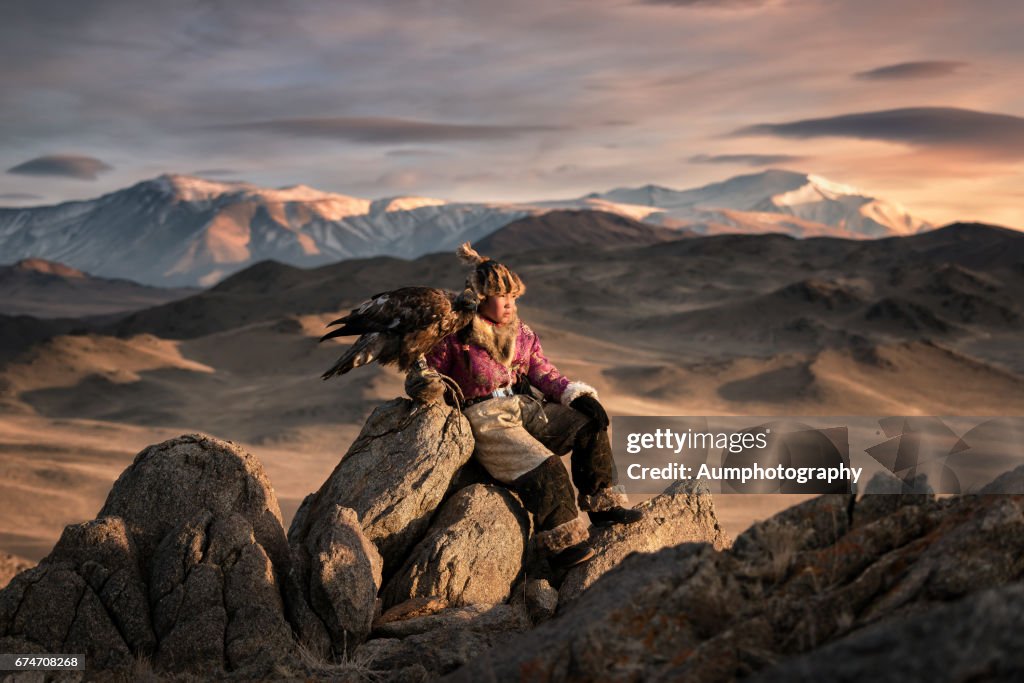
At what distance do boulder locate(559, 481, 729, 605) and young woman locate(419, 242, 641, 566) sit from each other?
0.08m

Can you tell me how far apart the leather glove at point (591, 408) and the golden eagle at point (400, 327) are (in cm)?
91

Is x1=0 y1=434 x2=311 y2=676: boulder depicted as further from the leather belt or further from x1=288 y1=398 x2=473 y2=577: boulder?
the leather belt

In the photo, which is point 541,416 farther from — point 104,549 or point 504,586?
point 104,549

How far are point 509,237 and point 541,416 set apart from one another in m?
101

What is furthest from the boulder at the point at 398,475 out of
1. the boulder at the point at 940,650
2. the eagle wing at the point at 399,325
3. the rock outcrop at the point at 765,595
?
the boulder at the point at 940,650

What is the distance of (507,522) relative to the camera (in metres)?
5.29

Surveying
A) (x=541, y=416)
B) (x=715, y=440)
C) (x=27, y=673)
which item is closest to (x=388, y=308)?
(x=541, y=416)

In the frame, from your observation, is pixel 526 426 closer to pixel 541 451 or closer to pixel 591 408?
pixel 541 451

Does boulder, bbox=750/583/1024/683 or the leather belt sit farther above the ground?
boulder, bbox=750/583/1024/683

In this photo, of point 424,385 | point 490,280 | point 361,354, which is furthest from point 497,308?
point 361,354

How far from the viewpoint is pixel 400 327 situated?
16.8 feet

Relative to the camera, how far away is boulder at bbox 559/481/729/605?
204 inches

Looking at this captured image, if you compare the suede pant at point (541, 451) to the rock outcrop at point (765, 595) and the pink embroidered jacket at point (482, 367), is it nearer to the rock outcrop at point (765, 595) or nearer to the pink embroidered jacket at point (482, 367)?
the pink embroidered jacket at point (482, 367)

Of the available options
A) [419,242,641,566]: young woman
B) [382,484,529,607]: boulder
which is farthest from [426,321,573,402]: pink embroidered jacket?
[382,484,529,607]: boulder
